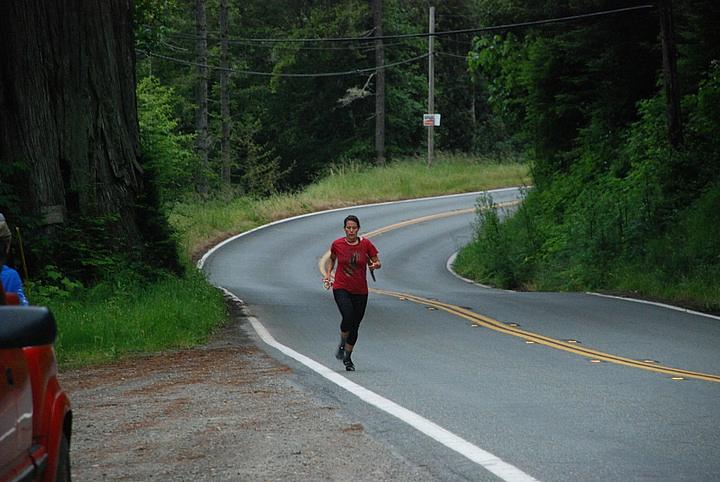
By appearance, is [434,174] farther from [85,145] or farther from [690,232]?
[85,145]

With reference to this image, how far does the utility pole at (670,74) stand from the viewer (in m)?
26.3

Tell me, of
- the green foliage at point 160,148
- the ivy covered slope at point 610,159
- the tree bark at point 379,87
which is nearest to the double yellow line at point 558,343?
the ivy covered slope at point 610,159

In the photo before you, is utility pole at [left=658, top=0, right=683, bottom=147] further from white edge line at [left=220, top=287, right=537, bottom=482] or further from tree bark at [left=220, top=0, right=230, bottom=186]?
tree bark at [left=220, top=0, right=230, bottom=186]

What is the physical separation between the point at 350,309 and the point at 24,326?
31.8ft

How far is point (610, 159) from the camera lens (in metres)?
32.8

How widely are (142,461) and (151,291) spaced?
431 inches

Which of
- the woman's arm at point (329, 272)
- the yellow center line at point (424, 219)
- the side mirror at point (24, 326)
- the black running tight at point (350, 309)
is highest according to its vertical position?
the side mirror at point (24, 326)

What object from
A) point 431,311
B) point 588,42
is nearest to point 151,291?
point 431,311

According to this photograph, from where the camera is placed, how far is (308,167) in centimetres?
7375

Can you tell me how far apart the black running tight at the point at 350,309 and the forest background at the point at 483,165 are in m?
3.09

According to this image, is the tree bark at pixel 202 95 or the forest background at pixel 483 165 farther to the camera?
the tree bark at pixel 202 95

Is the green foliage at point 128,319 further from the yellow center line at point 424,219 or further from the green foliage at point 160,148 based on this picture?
the yellow center line at point 424,219

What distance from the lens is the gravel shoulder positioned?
746cm

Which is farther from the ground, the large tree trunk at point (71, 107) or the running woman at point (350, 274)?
the large tree trunk at point (71, 107)
